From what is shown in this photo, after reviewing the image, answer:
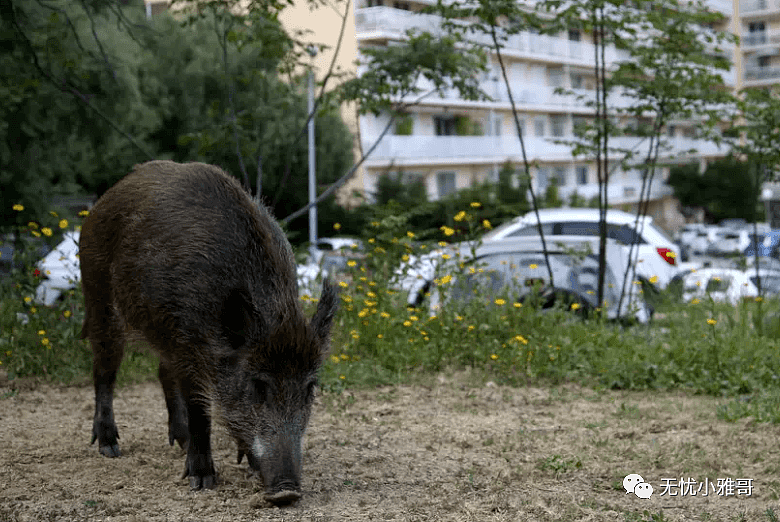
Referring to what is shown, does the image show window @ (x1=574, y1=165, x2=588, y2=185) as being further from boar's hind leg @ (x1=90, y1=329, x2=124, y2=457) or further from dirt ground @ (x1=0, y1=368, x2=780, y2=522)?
boar's hind leg @ (x1=90, y1=329, x2=124, y2=457)

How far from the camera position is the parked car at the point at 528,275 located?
8.34 metres

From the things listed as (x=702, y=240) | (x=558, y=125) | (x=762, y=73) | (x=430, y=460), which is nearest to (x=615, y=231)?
(x=430, y=460)

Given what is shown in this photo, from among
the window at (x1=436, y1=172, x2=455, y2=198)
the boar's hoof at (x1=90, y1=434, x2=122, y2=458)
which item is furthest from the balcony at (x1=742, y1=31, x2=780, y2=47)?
the boar's hoof at (x1=90, y1=434, x2=122, y2=458)

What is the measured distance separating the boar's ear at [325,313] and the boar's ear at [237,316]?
28 centimetres

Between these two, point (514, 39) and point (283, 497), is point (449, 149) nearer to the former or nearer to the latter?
point (514, 39)

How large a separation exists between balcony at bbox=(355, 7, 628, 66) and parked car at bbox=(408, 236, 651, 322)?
27.8m

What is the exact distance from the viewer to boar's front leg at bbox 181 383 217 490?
14.9 ft

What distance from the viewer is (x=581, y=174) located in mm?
54906

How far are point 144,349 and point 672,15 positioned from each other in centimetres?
670

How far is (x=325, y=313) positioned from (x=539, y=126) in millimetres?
48976

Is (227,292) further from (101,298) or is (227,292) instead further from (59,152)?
(59,152)

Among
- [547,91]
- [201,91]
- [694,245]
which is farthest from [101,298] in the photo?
[547,91]

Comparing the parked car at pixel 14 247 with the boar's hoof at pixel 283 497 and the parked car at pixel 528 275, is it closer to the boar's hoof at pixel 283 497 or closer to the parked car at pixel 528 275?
the parked car at pixel 528 275

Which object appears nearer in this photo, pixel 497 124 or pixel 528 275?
pixel 528 275
